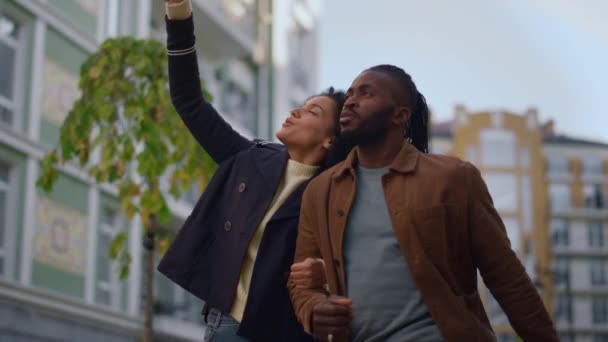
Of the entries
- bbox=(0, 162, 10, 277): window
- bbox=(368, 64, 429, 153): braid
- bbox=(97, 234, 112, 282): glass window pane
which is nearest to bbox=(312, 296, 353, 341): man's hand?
bbox=(368, 64, 429, 153): braid

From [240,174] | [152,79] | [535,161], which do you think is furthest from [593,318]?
[240,174]

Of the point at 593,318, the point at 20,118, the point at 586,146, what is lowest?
the point at 593,318

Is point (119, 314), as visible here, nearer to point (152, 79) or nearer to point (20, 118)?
point (20, 118)

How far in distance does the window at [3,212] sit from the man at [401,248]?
708 inches

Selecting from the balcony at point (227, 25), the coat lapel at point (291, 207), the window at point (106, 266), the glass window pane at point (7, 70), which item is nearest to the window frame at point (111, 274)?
the window at point (106, 266)

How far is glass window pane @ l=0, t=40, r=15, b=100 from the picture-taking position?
21922 mm

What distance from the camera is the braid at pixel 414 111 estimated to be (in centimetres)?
420

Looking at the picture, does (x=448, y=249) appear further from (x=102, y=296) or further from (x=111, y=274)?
(x=111, y=274)

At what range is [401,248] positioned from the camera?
3867mm

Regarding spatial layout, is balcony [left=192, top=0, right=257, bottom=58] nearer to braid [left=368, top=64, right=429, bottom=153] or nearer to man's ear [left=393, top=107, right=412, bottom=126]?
braid [left=368, top=64, right=429, bottom=153]

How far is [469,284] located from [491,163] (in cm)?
7670

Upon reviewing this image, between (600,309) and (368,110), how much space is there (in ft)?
267

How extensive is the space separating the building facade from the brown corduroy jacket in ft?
54.3

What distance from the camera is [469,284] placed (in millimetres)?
3932
